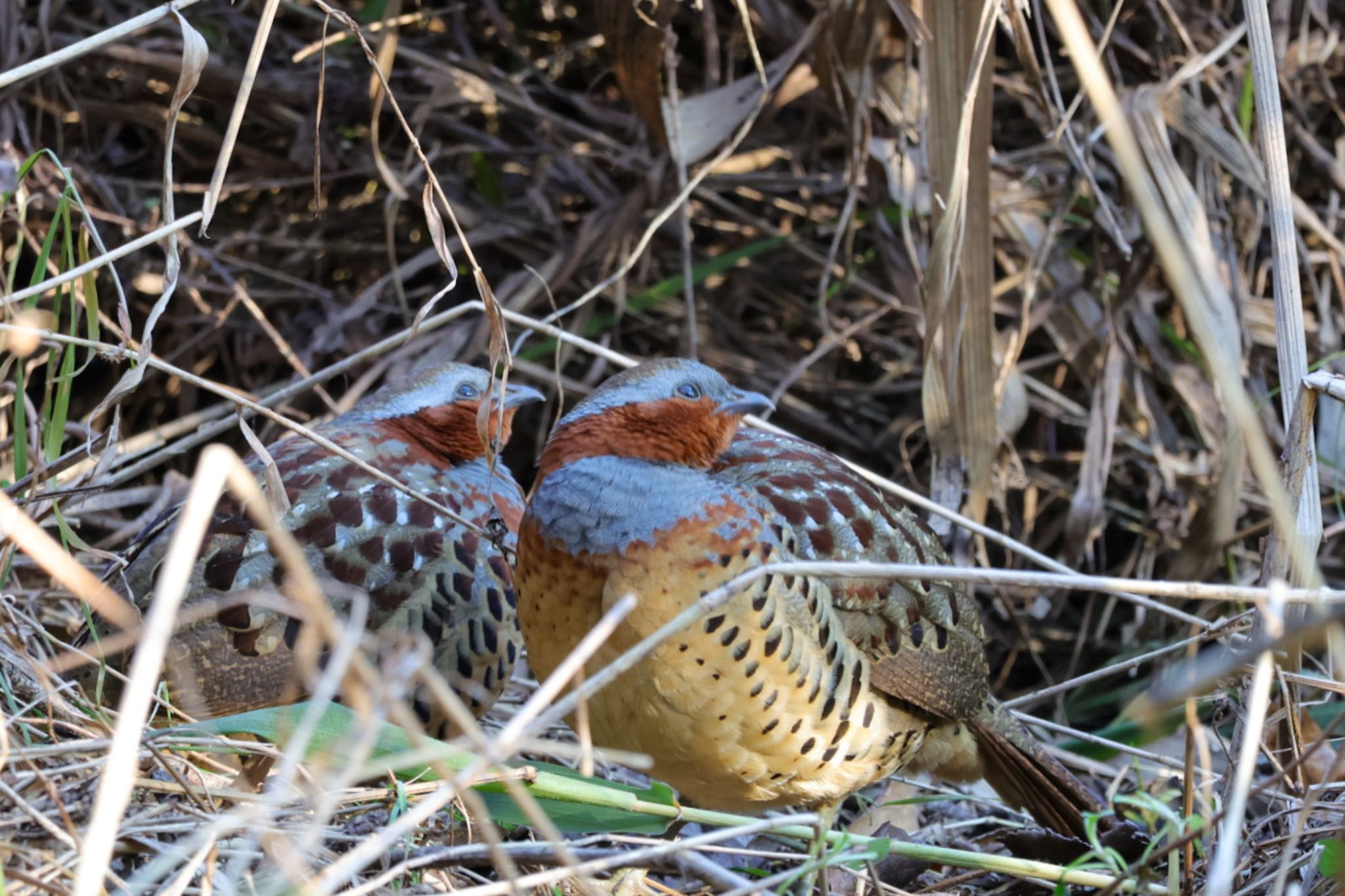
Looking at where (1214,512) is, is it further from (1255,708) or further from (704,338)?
(1255,708)

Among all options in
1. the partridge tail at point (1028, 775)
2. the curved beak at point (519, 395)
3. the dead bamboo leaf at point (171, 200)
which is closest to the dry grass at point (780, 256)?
the partridge tail at point (1028, 775)

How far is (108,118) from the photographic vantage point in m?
4.23

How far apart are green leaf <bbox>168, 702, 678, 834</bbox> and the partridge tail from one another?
1084 mm

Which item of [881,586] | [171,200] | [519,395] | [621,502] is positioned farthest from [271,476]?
[881,586]

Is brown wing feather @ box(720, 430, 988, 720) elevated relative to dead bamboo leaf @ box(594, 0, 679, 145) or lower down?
lower down

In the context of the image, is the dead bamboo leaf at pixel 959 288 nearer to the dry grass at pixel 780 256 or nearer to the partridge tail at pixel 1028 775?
the dry grass at pixel 780 256

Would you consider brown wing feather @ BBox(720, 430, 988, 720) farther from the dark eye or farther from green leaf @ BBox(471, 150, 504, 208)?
green leaf @ BBox(471, 150, 504, 208)

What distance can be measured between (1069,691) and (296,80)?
10.3 ft

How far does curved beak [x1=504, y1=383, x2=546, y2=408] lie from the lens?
3270mm

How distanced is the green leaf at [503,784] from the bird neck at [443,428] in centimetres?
129

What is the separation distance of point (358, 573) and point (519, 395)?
0.64m

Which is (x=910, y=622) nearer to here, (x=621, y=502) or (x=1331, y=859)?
(x=621, y=502)

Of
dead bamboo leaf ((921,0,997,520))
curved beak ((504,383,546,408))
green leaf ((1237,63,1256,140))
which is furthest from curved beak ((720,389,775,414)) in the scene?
green leaf ((1237,63,1256,140))

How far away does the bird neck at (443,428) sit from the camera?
3.34m
